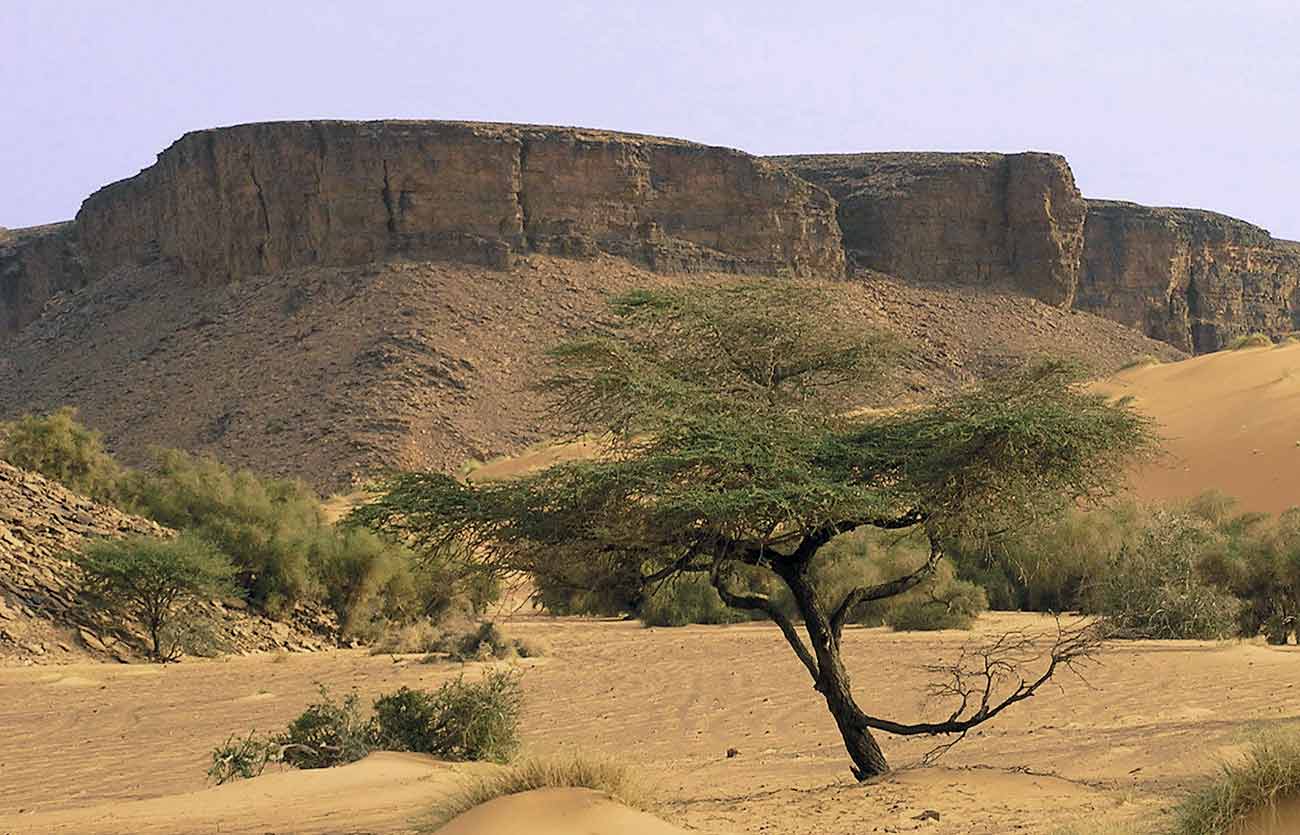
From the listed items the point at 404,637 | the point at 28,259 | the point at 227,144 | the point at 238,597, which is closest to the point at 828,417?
the point at 404,637

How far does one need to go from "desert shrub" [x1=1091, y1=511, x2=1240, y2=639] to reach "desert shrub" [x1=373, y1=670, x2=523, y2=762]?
11893mm

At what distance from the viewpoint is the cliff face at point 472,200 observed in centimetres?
6519

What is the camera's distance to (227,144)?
231ft

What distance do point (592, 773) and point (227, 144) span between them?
65892mm

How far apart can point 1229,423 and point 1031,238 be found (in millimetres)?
36319

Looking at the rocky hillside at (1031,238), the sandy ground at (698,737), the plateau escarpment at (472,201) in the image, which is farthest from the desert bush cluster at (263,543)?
the rocky hillside at (1031,238)

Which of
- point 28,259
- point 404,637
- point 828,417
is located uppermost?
point 28,259

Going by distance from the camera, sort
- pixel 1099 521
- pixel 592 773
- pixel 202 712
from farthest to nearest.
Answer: pixel 1099 521 < pixel 202 712 < pixel 592 773

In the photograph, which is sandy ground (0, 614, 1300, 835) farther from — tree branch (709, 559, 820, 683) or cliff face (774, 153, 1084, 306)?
cliff face (774, 153, 1084, 306)

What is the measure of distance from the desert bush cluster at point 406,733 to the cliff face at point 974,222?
213ft

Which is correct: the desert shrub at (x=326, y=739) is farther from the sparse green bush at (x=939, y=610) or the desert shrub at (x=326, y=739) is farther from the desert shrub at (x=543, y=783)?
the sparse green bush at (x=939, y=610)

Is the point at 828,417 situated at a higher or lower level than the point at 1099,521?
higher

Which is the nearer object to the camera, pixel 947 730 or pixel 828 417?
pixel 947 730

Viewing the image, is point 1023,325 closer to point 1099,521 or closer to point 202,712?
point 1099,521
